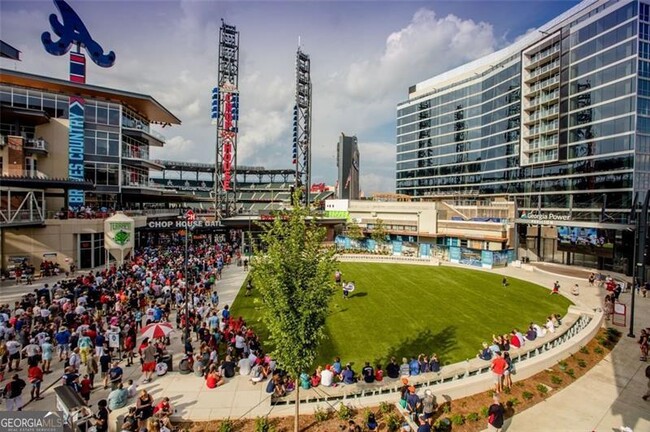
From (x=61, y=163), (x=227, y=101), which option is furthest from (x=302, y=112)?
(x=61, y=163)

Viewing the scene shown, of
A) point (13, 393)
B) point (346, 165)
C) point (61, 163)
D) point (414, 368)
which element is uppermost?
point (346, 165)

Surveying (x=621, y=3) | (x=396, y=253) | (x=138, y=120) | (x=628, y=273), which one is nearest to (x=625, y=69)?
(x=621, y=3)

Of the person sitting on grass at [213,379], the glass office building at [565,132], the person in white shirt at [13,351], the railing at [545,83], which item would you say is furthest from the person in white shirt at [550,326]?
the railing at [545,83]

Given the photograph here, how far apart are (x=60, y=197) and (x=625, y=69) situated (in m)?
67.1

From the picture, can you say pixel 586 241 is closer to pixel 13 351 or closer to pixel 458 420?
pixel 458 420

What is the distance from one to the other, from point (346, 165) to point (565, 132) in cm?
4531

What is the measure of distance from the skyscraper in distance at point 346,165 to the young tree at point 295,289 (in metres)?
72.8

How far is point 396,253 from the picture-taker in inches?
2023

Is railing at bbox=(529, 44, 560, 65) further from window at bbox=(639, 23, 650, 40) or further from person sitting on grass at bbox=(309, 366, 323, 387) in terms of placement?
person sitting on grass at bbox=(309, 366, 323, 387)

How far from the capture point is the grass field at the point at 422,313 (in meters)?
17.3

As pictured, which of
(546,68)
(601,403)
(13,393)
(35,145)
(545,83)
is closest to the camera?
(13,393)

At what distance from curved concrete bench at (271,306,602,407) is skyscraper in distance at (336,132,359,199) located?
217 ft

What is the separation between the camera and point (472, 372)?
14484 millimetres

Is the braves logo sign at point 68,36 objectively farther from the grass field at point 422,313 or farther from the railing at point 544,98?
the railing at point 544,98
